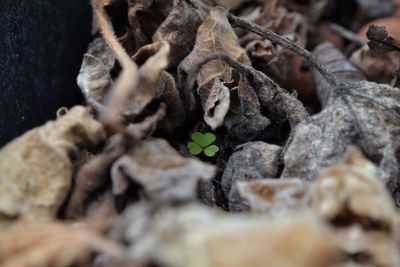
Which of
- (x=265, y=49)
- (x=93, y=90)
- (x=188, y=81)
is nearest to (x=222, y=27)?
(x=265, y=49)

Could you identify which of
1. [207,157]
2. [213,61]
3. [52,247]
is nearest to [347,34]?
[213,61]

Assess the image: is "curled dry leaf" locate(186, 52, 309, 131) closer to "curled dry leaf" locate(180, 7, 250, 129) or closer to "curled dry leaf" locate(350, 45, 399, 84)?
"curled dry leaf" locate(180, 7, 250, 129)

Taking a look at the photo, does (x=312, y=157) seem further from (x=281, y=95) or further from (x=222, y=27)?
(x=222, y=27)

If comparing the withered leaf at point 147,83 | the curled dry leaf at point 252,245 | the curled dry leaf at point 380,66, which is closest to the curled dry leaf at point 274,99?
the withered leaf at point 147,83

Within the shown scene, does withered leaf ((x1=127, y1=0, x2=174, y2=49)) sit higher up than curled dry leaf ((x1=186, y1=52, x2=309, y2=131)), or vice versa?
withered leaf ((x1=127, y1=0, x2=174, y2=49))

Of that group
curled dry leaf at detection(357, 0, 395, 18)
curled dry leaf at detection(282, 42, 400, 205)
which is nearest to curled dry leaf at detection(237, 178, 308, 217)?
curled dry leaf at detection(282, 42, 400, 205)

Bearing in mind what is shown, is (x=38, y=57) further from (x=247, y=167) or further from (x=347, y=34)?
(x=347, y=34)

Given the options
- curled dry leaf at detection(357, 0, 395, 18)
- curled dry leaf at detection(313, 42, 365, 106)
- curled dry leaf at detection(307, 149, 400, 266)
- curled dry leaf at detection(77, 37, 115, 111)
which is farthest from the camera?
curled dry leaf at detection(357, 0, 395, 18)
